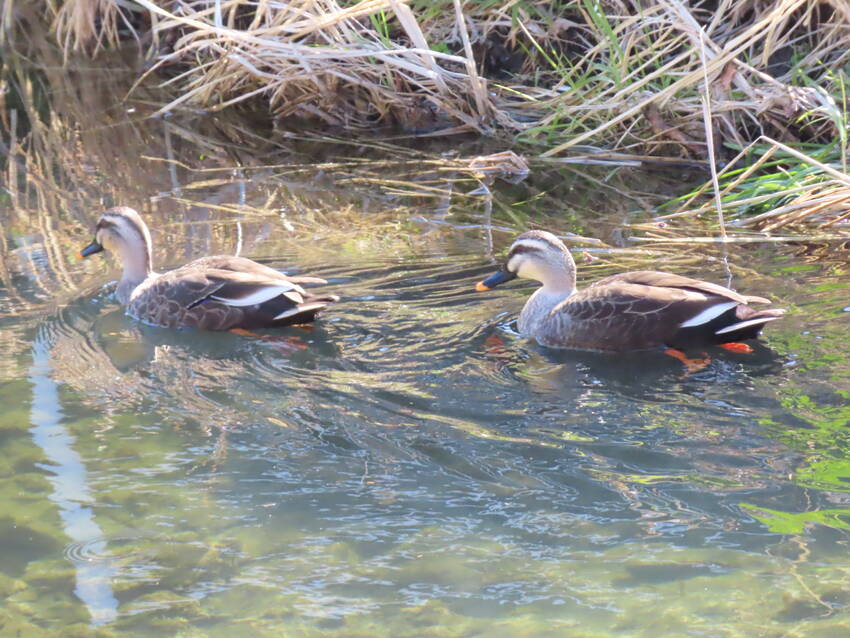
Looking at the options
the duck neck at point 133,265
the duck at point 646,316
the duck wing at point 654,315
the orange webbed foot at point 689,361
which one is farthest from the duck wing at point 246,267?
the orange webbed foot at point 689,361

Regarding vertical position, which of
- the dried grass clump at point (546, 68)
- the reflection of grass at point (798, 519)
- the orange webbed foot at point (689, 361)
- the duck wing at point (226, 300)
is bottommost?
the reflection of grass at point (798, 519)

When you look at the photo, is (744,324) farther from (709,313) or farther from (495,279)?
(495,279)

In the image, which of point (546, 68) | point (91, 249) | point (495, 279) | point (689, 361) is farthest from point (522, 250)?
point (546, 68)

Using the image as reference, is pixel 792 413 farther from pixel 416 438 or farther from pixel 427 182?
pixel 427 182

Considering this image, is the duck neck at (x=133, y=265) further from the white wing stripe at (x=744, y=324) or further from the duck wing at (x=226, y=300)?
the white wing stripe at (x=744, y=324)

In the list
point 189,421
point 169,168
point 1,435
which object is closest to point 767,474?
point 189,421

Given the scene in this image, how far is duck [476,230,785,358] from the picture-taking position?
5.58 metres

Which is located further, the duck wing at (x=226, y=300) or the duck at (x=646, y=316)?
the duck wing at (x=226, y=300)

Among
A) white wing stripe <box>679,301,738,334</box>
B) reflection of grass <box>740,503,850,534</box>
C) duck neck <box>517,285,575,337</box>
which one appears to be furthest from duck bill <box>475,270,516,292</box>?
reflection of grass <box>740,503,850,534</box>

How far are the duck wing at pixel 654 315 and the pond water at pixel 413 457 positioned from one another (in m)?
0.11

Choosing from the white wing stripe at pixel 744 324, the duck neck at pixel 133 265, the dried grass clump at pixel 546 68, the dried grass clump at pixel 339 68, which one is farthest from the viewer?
the dried grass clump at pixel 339 68

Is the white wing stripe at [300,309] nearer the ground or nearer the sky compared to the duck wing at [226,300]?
nearer the ground

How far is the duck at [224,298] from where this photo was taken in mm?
6008

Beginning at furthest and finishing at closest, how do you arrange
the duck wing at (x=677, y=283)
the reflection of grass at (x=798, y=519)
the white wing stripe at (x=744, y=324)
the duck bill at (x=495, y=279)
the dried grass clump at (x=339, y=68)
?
the dried grass clump at (x=339, y=68) < the duck bill at (x=495, y=279) < the duck wing at (x=677, y=283) < the white wing stripe at (x=744, y=324) < the reflection of grass at (x=798, y=519)
